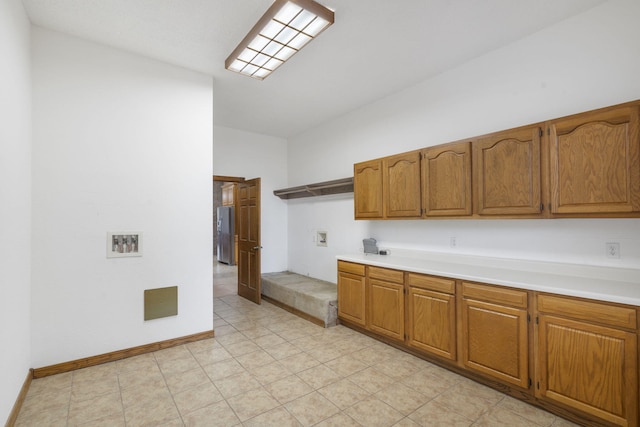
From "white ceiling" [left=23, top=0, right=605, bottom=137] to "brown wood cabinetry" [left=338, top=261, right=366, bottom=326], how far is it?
2328 mm

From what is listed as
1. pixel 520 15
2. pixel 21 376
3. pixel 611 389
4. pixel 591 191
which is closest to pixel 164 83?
pixel 21 376

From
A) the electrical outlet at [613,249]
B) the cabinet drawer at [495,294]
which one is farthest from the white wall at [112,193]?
the electrical outlet at [613,249]

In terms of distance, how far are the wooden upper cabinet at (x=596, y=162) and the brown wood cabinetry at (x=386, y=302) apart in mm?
1563

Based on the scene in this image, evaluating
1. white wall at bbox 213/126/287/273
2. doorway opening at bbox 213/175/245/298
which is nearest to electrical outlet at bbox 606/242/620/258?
white wall at bbox 213/126/287/273

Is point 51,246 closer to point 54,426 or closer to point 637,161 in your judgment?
point 54,426

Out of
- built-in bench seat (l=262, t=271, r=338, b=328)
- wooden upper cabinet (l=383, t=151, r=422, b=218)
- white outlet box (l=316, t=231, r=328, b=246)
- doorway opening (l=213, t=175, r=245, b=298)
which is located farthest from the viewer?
doorway opening (l=213, t=175, r=245, b=298)

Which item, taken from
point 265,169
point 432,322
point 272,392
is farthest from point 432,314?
point 265,169

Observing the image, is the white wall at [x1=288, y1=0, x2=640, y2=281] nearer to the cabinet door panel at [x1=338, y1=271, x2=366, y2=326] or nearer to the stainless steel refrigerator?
the cabinet door panel at [x1=338, y1=271, x2=366, y2=326]

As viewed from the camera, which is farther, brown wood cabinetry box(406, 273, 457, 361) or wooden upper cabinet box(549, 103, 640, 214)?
brown wood cabinetry box(406, 273, 457, 361)

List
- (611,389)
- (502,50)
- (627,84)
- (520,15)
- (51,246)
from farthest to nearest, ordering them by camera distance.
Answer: (502,50) < (51,246) < (520,15) < (627,84) < (611,389)

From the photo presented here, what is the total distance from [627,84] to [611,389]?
7.11ft

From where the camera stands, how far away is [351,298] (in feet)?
12.1

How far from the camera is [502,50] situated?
113 inches

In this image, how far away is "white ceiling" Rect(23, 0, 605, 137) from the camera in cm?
236
